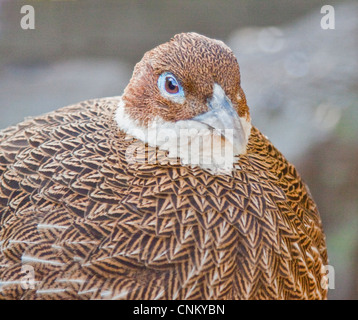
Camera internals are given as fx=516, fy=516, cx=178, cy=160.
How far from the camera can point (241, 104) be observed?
263cm

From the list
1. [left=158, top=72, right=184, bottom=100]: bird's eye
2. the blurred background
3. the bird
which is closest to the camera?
the bird

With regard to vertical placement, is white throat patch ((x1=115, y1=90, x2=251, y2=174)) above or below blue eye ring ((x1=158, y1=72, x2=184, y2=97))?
below

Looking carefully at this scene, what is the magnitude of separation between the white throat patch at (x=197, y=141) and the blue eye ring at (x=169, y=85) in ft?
0.45

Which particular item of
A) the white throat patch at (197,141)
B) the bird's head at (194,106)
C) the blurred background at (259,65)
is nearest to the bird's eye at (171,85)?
the bird's head at (194,106)

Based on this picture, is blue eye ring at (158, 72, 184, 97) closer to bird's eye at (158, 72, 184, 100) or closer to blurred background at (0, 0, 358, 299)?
bird's eye at (158, 72, 184, 100)

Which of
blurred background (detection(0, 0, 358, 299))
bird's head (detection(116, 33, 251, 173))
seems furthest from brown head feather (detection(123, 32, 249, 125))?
blurred background (detection(0, 0, 358, 299))

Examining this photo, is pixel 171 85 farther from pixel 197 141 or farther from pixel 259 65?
pixel 259 65

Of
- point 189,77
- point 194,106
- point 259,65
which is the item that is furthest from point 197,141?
point 259,65

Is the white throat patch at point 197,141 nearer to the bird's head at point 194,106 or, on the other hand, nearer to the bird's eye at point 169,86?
the bird's head at point 194,106

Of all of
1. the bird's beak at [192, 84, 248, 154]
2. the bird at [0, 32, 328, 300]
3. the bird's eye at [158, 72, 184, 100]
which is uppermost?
the bird's eye at [158, 72, 184, 100]

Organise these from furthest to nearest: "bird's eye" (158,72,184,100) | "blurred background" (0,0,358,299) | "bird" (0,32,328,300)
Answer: "blurred background" (0,0,358,299)
"bird's eye" (158,72,184,100)
"bird" (0,32,328,300)

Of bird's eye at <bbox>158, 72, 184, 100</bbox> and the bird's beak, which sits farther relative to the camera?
bird's eye at <bbox>158, 72, 184, 100</bbox>

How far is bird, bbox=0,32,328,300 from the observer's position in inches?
93.8
